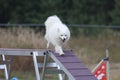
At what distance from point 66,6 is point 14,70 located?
48.5ft

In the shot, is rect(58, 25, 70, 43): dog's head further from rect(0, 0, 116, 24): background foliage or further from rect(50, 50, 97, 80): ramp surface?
rect(0, 0, 116, 24): background foliage

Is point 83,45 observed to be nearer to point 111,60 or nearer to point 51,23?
point 111,60

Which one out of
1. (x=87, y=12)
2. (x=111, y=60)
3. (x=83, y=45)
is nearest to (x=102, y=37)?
(x=83, y=45)

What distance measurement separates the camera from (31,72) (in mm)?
16672

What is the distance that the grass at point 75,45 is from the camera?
16.7 m

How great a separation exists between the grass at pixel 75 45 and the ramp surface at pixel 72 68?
215 inches

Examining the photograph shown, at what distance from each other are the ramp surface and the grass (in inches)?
215

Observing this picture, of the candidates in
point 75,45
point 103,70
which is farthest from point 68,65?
point 75,45

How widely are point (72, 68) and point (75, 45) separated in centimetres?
1002

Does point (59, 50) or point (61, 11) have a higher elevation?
point (61, 11)

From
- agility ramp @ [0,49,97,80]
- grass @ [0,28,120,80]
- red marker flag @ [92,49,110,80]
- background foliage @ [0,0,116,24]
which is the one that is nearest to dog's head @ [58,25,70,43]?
agility ramp @ [0,49,97,80]

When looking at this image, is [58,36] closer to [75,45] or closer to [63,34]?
[63,34]

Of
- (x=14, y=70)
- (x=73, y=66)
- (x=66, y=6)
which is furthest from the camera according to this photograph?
(x=66, y=6)

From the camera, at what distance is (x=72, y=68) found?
9.65 metres
